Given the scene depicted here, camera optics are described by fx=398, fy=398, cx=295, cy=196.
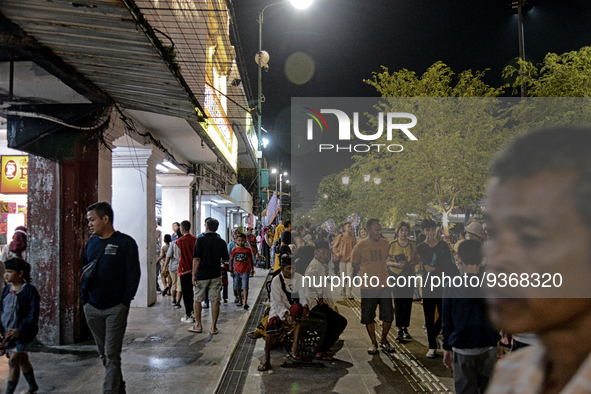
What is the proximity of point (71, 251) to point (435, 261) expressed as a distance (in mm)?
5652

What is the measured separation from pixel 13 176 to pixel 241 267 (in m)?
5.46

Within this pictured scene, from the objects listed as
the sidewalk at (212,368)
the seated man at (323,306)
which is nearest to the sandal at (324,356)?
the seated man at (323,306)

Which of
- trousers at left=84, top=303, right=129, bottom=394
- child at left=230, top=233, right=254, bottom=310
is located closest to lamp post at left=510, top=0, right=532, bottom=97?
child at left=230, top=233, right=254, bottom=310

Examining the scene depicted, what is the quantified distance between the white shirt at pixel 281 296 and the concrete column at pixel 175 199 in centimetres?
797

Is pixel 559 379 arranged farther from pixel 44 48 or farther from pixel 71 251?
pixel 71 251

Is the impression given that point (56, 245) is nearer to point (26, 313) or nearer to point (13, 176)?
point (26, 313)

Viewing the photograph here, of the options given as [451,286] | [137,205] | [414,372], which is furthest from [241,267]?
[451,286]

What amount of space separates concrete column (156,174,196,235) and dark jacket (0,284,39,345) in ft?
29.6

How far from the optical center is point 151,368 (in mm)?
5152

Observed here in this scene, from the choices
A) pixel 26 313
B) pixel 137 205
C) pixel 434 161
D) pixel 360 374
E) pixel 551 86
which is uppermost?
pixel 551 86

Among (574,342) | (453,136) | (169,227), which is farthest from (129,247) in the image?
(453,136)

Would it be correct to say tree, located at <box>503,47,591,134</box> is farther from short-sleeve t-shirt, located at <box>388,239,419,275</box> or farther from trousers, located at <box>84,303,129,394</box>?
trousers, located at <box>84,303,129,394</box>

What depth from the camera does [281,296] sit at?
18.2 ft

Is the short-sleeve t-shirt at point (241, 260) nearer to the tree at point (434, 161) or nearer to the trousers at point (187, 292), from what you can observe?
the trousers at point (187, 292)
